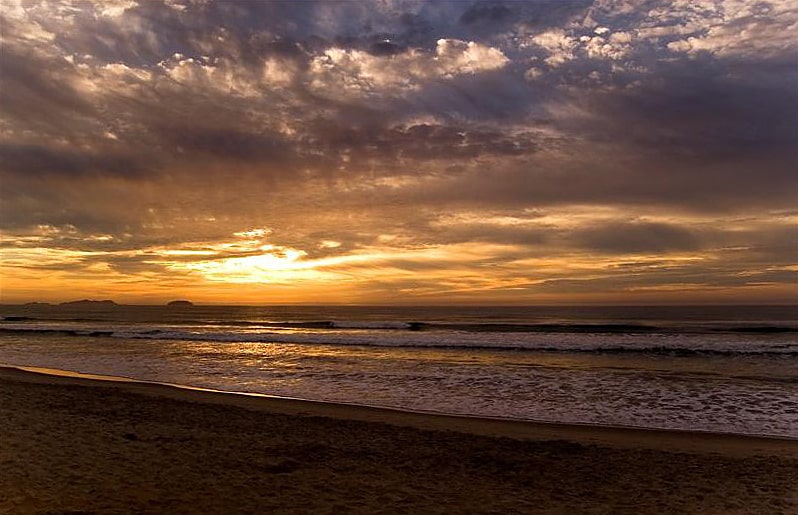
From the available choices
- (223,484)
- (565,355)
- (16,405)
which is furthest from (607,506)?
(565,355)

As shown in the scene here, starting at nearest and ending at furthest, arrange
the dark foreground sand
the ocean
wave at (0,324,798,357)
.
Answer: the dark foreground sand < the ocean < wave at (0,324,798,357)

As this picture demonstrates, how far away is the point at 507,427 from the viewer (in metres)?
12.9

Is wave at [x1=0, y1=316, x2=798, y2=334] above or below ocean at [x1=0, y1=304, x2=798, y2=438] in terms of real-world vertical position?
above

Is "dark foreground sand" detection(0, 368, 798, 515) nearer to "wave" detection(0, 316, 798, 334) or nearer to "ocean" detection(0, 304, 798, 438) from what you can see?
"ocean" detection(0, 304, 798, 438)

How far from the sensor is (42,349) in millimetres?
33531

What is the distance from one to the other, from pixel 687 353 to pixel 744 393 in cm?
1436

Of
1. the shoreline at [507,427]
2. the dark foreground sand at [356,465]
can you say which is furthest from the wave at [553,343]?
the dark foreground sand at [356,465]

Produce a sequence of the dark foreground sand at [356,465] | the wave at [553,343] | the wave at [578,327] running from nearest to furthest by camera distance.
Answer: the dark foreground sand at [356,465]
the wave at [553,343]
the wave at [578,327]

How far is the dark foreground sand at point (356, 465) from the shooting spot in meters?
7.40

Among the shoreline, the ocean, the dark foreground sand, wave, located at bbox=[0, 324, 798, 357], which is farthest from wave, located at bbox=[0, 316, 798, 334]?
the dark foreground sand

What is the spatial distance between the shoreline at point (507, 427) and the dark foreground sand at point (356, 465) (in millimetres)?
79

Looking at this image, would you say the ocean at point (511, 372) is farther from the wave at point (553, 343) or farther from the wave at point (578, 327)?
the wave at point (578, 327)

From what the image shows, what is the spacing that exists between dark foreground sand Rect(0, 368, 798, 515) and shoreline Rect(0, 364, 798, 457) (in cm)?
8

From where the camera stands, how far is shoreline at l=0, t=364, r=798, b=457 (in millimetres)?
11469
